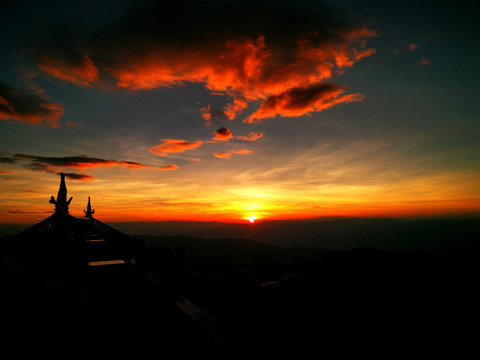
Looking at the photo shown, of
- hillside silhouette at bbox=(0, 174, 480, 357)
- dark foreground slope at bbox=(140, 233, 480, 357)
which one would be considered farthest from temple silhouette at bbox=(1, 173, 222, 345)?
dark foreground slope at bbox=(140, 233, 480, 357)

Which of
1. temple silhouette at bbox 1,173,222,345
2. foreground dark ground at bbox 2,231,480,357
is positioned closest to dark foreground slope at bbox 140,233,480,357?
foreground dark ground at bbox 2,231,480,357

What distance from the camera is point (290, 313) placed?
101 inches

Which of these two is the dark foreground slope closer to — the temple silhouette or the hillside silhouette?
the hillside silhouette

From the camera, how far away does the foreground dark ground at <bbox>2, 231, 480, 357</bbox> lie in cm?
203

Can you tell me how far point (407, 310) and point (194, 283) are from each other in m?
3.04

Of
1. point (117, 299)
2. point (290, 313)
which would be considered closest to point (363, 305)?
point (290, 313)

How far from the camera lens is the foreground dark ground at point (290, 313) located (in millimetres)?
2033

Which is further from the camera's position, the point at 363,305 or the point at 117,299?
the point at 117,299

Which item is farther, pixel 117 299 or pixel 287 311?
pixel 117 299

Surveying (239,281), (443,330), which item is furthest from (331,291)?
(239,281)

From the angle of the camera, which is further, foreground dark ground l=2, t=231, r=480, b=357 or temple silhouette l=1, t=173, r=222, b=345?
temple silhouette l=1, t=173, r=222, b=345

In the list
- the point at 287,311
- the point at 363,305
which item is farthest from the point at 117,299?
the point at 363,305

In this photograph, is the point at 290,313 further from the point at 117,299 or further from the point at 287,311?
the point at 117,299

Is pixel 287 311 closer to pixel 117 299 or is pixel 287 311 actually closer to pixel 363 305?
pixel 363 305
